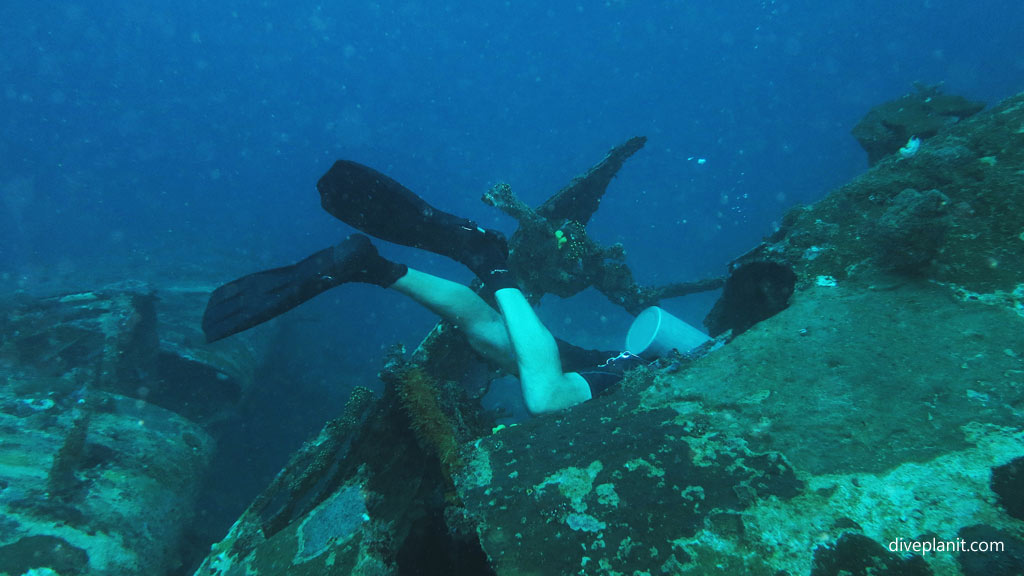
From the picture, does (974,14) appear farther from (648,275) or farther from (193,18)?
(193,18)

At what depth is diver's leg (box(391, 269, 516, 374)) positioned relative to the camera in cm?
387

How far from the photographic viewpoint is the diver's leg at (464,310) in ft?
12.7

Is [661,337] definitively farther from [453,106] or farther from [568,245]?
[453,106]

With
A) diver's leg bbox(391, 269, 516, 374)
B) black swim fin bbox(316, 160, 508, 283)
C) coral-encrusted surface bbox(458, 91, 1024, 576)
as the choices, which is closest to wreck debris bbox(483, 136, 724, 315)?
black swim fin bbox(316, 160, 508, 283)

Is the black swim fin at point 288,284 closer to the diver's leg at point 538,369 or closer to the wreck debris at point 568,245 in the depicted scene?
the diver's leg at point 538,369

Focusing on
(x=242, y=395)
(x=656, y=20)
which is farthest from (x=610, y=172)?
(x=656, y=20)

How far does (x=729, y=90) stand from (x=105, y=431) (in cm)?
8805

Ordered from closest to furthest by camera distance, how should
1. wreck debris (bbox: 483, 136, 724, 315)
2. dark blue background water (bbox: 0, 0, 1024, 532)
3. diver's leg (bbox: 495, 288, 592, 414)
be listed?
diver's leg (bbox: 495, 288, 592, 414) → wreck debris (bbox: 483, 136, 724, 315) → dark blue background water (bbox: 0, 0, 1024, 532)

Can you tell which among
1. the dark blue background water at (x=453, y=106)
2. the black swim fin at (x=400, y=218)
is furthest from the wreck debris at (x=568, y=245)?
the dark blue background water at (x=453, y=106)

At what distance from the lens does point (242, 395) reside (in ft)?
24.4

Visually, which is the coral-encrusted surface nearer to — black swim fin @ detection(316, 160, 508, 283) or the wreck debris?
black swim fin @ detection(316, 160, 508, 283)

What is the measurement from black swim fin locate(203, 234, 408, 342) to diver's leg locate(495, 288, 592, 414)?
3.95ft

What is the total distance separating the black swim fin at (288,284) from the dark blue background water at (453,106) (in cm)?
3405

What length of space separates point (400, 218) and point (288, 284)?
3.87 feet
